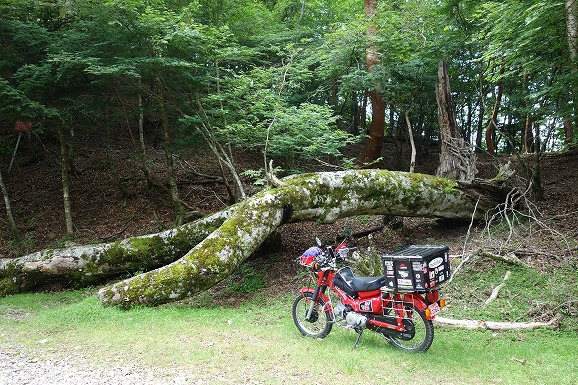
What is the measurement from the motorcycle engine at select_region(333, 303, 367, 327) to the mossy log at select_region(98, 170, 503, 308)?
103 inches

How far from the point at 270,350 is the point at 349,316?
41.5 inches

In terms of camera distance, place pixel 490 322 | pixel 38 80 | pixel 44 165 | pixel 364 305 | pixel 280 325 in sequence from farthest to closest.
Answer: pixel 44 165 < pixel 38 80 < pixel 280 325 < pixel 490 322 < pixel 364 305

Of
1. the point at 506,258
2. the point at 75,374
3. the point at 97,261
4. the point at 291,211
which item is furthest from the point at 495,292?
the point at 97,261

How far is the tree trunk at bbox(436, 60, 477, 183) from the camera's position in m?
10.1

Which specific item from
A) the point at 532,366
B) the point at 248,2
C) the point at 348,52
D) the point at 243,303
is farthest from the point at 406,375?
the point at 248,2

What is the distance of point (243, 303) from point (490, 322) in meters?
4.19

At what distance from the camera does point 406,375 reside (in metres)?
3.96

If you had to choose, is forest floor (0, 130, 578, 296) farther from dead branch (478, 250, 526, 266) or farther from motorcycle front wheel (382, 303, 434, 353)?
motorcycle front wheel (382, 303, 434, 353)

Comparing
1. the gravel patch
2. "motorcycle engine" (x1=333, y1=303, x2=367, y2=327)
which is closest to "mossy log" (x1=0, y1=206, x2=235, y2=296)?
the gravel patch

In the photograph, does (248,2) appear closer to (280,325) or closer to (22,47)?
(22,47)

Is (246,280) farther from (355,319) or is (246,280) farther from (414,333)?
(414,333)

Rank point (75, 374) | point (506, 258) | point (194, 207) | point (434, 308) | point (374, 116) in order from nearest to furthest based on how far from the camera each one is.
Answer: point (75, 374) → point (434, 308) → point (506, 258) → point (194, 207) → point (374, 116)

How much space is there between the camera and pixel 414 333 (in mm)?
4547

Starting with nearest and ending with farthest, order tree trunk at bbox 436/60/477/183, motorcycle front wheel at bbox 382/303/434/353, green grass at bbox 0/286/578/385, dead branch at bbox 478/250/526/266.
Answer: green grass at bbox 0/286/578/385 < motorcycle front wheel at bbox 382/303/434/353 < dead branch at bbox 478/250/526/266 < tree trunk at bbox 436/60/477/183
